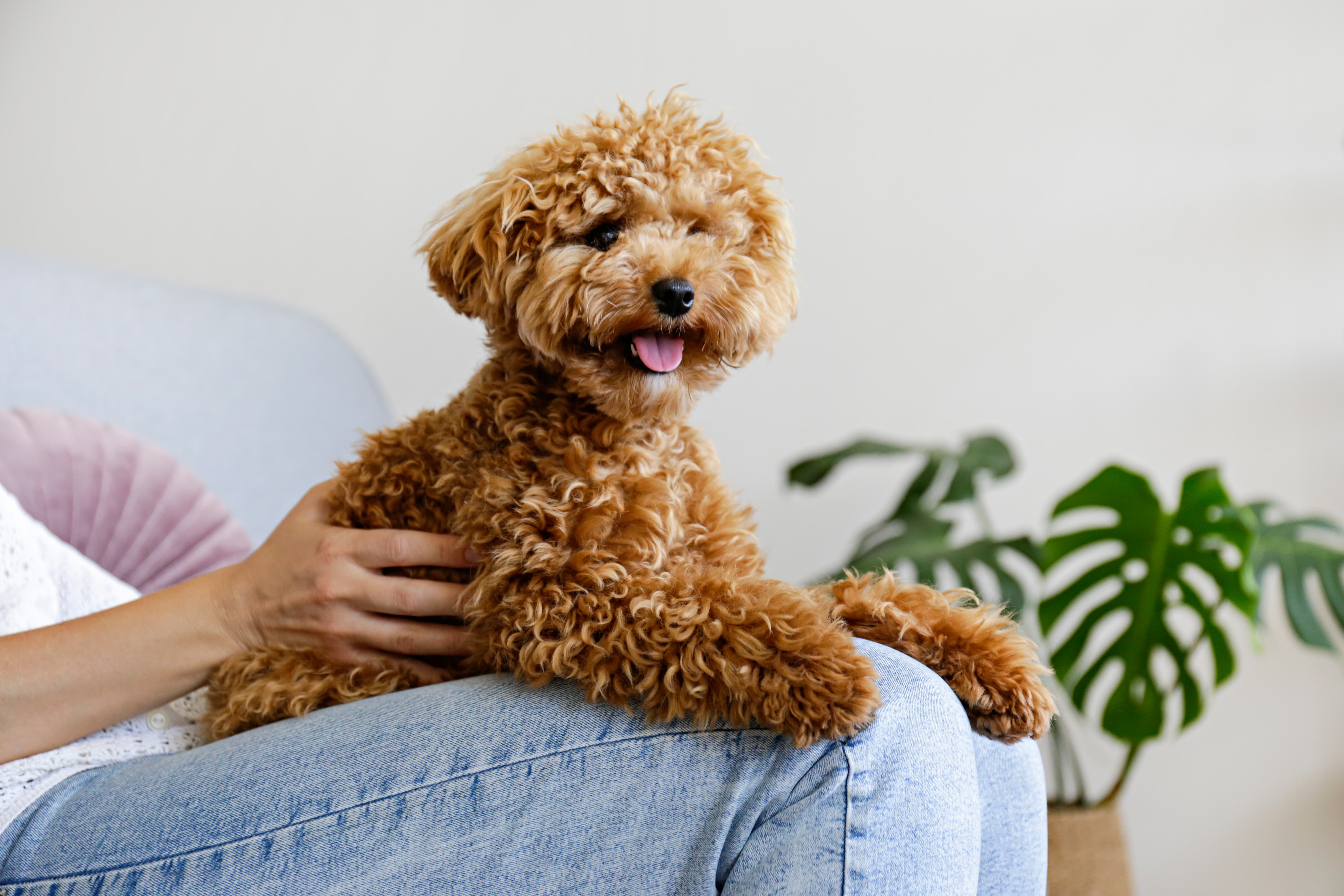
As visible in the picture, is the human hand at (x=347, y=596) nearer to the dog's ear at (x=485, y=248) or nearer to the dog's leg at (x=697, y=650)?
the dog's leg at (x=697, y=650)

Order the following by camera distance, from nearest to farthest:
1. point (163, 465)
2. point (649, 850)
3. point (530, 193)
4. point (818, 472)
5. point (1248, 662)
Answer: point (649, 850)
point (530, 193)
point (163, 465)
point (818, 472)
point (1248, 662)

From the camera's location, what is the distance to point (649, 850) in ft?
2.22

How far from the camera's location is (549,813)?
689 mm

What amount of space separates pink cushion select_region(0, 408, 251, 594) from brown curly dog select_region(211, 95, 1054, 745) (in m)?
0.47

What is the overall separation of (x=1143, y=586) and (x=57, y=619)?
1.56 metres

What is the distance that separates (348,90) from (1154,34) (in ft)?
5.72

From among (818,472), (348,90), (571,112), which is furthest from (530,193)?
(348,90)

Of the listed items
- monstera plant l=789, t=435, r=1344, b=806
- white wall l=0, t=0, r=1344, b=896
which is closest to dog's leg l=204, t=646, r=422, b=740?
monstera plant l=789, t=435, r=1344, b=806

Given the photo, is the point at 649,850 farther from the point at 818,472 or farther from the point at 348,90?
→ the point at 348,90

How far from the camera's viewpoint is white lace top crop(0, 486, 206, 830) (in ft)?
2.77

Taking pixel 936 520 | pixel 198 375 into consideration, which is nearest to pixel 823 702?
pixel 936 520

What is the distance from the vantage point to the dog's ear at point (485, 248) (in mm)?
856

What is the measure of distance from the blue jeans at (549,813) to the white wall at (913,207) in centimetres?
135

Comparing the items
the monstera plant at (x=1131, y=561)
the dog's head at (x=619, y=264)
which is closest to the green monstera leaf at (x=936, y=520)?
the monstera plant at (x=1131, y=561)
